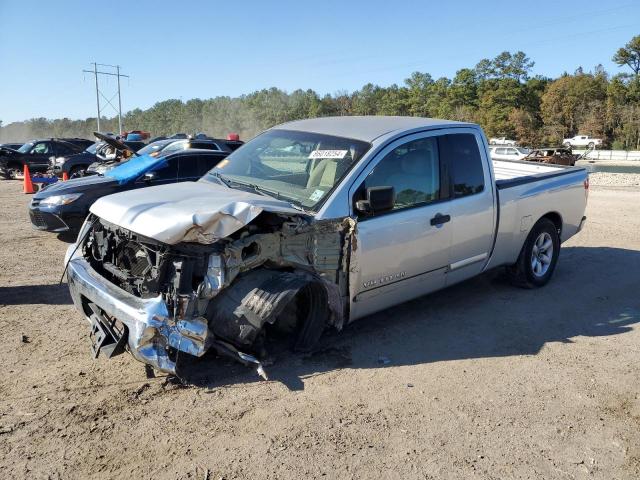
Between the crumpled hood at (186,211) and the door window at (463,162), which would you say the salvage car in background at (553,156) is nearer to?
the door window at (463,162)

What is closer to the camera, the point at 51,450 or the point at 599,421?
the point at 51,450

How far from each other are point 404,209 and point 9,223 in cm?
913

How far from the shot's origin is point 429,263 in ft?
15.1

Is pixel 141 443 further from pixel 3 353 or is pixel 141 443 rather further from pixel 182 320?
pixel 3 353

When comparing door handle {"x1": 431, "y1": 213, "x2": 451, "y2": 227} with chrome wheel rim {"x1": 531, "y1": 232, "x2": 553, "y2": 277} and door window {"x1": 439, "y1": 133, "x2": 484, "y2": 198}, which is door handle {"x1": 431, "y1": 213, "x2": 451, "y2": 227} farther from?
chrome wheel rim {"x1": 531, "y1": 232, "x2": 553, "y2": 277}

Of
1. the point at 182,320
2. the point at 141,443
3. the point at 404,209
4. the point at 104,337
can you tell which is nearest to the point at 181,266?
the point at 182,320

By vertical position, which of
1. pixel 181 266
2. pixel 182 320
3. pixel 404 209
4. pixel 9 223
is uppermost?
Result: pixel 404 209

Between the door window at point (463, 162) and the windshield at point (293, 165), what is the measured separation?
1.03m

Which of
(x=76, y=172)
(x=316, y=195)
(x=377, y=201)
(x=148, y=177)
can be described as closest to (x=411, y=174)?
(x=377, y=201)

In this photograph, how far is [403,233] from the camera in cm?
428

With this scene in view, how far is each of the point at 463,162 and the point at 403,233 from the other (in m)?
1.23

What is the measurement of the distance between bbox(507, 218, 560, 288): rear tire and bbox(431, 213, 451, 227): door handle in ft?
5.77

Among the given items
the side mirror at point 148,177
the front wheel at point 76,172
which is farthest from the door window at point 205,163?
the front wheel at point 76,172

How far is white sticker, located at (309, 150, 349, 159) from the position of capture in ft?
14.1
